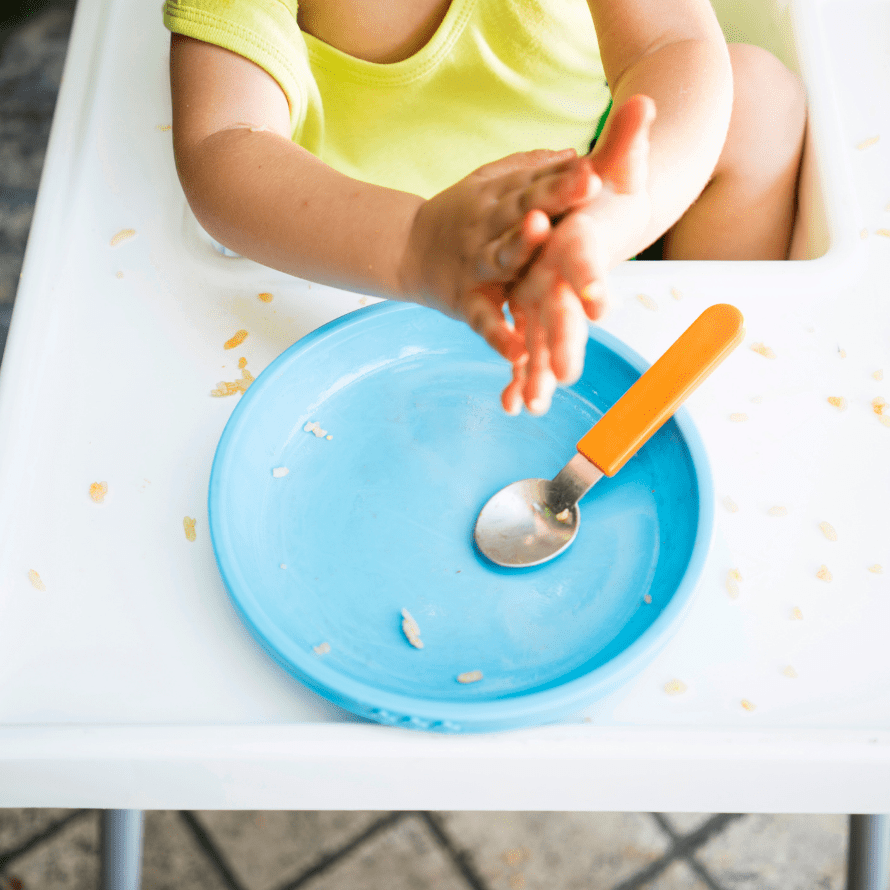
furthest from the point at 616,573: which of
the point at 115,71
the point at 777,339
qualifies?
the point at 115,71

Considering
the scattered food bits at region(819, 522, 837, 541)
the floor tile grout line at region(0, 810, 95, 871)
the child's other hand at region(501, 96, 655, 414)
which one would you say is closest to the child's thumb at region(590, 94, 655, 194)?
the child's other hand at region(501, 96, 655, 414)

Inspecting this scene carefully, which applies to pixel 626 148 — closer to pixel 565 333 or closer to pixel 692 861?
pixel 565 333

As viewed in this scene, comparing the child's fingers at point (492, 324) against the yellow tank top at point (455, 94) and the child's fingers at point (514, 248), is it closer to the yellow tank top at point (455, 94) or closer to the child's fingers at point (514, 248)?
the child's fingers at point (514, 248)

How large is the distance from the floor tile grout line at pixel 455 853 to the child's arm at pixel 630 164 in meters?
0.82

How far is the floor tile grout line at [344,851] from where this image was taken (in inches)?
39.9

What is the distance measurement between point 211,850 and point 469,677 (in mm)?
770

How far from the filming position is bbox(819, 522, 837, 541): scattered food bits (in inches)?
19.5

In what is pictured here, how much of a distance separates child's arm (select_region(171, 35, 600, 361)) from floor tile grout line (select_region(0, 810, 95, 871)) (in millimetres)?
886

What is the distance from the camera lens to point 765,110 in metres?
0.65

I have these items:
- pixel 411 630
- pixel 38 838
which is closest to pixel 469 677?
pixel 411 630

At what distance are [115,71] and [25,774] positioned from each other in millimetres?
567

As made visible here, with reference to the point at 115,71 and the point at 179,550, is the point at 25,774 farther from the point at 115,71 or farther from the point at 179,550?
the point at 115,71

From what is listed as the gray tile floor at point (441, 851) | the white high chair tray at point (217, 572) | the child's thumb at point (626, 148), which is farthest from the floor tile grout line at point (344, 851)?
the child's thumb at point (626, 148)

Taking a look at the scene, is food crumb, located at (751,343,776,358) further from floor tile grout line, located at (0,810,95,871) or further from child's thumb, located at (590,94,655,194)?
floor tile grout line, located at (0,810,95,871)
